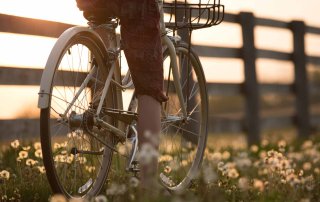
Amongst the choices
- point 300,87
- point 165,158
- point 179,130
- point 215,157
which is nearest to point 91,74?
point 215,157

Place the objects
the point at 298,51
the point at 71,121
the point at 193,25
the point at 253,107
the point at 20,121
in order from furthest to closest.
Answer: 1. the point at 298,51
2. the point at 253,107
3. the point at 20,121
4. the point at 193,25
5. the point at 71,121

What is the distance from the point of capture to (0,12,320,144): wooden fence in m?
6.22

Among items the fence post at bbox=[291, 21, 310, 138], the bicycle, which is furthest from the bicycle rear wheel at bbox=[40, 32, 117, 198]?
the fence post at bbox=[291, 21, 310, 138]

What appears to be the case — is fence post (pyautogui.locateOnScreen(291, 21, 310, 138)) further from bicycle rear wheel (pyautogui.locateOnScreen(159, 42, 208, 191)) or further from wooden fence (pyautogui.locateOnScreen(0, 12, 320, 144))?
bicycle rear wheel (pyautogui.locateOnScreen(159, 42, 208, 191))

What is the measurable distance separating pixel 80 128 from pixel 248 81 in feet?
21.6

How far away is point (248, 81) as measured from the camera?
32.4ft

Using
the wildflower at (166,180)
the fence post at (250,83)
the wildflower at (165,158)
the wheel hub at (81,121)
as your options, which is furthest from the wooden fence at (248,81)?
the wheel hub at (81,121)

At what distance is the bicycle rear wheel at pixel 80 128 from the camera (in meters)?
3.33

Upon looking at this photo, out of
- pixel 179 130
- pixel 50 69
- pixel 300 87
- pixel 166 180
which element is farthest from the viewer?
pixel 300 87

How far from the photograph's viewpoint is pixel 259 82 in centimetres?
1008

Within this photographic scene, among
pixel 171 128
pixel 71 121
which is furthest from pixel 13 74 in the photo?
pixel 71 121

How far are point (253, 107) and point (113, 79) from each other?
6.30m

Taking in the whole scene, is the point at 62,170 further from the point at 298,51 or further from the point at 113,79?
the point at 298,51

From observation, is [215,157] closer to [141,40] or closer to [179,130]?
[141,40]
